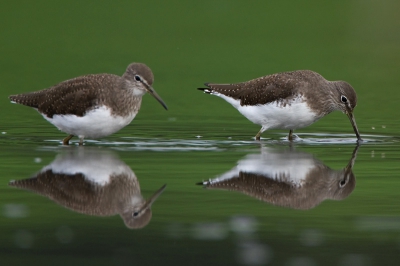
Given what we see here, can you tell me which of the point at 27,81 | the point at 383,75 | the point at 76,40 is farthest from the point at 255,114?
the point at 76,40

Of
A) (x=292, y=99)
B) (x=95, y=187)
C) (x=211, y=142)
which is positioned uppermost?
(x=292, y=99)

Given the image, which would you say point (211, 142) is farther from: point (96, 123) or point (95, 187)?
point (95, 187)

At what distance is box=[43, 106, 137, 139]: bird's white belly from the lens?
15562mm

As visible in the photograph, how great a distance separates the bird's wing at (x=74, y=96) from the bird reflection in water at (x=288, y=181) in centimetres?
308

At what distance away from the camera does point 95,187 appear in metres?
12.0

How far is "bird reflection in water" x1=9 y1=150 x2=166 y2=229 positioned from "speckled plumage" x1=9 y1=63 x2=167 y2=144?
141 centimetres

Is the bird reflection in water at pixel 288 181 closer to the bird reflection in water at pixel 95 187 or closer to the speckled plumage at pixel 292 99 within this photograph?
the bird reflection in water at pixel 95 187

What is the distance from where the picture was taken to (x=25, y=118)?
66.5 feet

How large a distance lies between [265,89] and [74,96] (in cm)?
409

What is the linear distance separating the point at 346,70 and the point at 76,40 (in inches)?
481

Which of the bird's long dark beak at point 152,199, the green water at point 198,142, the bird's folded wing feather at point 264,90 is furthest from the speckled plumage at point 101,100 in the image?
the bird's long dark beak at point 152,199

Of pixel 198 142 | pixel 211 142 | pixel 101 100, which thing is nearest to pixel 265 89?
pixel 211 142

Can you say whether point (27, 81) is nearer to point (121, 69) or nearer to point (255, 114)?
point (121, 69)

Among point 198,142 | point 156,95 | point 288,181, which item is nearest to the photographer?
point 288,181
